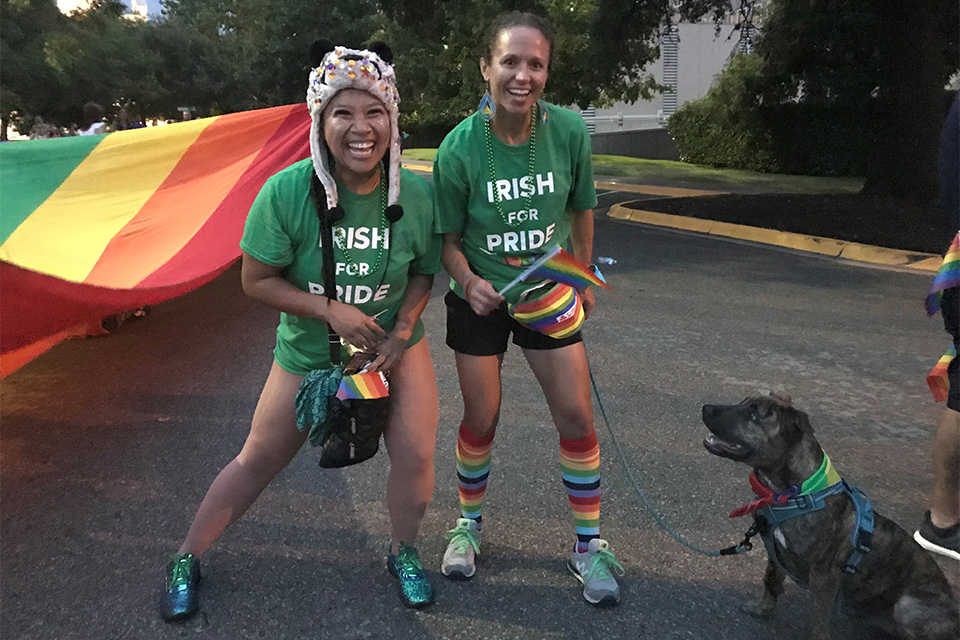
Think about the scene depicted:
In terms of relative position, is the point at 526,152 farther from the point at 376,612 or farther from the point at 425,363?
A: the point at 376,612

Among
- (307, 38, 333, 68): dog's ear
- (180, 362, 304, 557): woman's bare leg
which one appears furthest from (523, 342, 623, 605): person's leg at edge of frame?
(307, 38, 333, 68): dog's ear

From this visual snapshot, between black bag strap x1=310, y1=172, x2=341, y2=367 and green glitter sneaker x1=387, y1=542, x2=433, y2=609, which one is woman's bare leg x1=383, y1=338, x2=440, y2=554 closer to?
green glitter sneaker x1=387, y1=542, x2=433, y2=609

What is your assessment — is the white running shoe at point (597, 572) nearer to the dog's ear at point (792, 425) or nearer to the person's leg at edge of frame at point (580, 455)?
the person's leg at edge of frame at point (580, 455)

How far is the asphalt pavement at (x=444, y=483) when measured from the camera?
2.85 metres

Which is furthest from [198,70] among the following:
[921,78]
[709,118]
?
[921,78]

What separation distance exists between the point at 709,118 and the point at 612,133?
5630 mm

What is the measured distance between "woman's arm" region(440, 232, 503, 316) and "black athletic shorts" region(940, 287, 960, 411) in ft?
5.33

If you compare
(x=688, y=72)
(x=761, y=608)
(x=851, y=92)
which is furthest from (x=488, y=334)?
(x=688, y=72)

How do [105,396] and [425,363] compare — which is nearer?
[425,363]

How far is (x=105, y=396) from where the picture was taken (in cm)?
510

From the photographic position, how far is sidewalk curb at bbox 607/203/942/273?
29.2 ft

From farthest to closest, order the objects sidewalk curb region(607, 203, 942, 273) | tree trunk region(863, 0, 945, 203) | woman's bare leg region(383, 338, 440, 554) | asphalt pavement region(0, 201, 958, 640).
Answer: tree trunk region(863, 0, 945, 203) → sidewalk curb region(607, 203, 942, 273) → asphalt pavement region(0, 201, 958, 640) → woman's bare leg region(383, 338, 440, 554)

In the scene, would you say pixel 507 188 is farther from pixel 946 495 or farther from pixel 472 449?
pixel 946 495

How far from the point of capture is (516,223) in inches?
107
